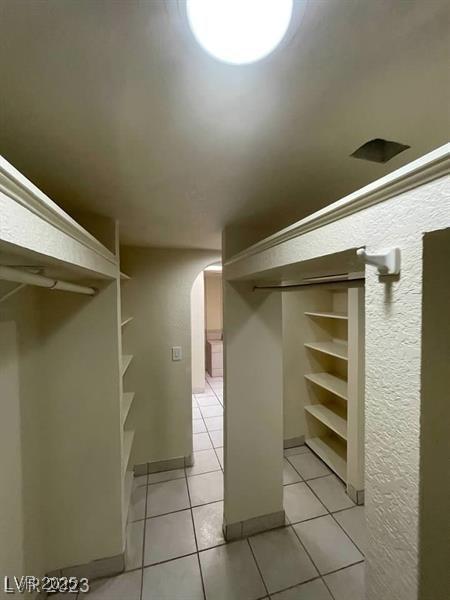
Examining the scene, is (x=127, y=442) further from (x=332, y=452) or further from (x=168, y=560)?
(x=332, y=452)

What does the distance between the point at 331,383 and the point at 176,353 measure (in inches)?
65.0

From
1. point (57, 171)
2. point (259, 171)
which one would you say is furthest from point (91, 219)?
→ point (259, 171)

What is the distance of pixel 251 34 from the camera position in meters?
0.47

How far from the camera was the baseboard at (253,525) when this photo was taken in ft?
5.65

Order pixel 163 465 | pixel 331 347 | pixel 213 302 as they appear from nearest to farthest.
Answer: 1. pixel 163 465
2. pixel 331 347
3. pixel 213 302

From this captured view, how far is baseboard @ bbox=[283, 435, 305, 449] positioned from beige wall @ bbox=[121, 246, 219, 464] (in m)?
1.10

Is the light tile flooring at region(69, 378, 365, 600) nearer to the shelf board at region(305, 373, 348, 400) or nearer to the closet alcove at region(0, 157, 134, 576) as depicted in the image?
the closet alcove at region(0, 157, 134, 576)

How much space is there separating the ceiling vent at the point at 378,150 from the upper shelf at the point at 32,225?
0.99m

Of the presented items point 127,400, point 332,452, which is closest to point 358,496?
point 332,452

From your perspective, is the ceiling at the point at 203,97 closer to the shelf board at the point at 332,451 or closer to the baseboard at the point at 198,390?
the shelf board at the point at 332,451

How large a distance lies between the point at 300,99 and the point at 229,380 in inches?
60.6

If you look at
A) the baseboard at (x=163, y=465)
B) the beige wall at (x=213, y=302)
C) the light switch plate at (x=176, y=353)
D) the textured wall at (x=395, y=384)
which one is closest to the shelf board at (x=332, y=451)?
the baseboard at (x=163, y=465)

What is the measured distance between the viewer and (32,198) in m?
0.51

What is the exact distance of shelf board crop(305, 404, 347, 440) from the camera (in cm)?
234
